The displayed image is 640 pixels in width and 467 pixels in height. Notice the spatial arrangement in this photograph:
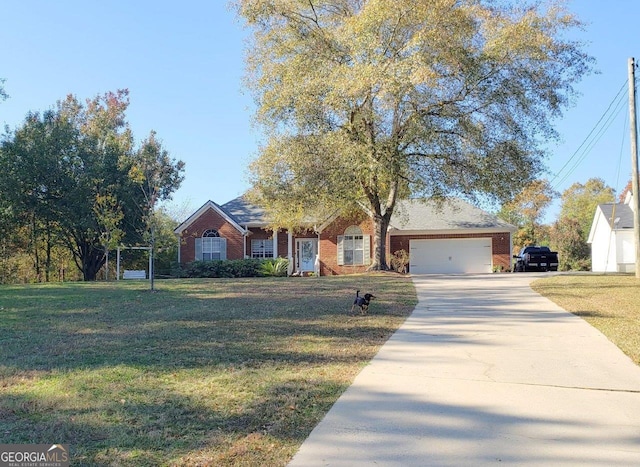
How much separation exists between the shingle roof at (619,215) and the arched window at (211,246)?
22934 mm

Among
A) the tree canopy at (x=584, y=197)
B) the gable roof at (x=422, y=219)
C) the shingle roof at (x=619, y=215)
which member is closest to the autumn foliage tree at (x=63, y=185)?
the gable roof at (x=422, y=219)

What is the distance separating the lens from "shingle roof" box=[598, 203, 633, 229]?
30828 millimetres

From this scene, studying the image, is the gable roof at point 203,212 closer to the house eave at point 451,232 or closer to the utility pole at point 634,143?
the house eave at point 451,232

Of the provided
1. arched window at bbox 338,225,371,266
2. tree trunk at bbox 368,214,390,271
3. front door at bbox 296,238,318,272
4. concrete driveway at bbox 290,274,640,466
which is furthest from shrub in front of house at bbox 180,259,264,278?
concrete driveway at bbox 290,274,640,466

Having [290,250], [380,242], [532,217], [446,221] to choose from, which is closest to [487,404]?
[380,242]

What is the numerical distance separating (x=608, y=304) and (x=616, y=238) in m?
22.2

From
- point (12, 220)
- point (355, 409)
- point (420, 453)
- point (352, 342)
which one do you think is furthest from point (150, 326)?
point (12, 220)

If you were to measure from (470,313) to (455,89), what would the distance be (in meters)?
11.7

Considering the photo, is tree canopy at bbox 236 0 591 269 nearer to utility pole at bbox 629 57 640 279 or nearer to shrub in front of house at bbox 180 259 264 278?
utility pole at bbox 629 57 640 279

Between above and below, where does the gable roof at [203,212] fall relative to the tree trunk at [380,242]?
above

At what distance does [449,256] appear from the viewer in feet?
99.5

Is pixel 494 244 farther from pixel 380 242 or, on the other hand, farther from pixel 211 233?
pixel 211 233

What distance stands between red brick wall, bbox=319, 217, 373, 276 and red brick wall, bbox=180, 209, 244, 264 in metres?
4.71

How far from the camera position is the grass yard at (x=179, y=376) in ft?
12.9
